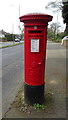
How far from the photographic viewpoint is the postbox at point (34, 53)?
9.21ft

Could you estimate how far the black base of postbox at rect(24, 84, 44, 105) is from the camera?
3048 mm

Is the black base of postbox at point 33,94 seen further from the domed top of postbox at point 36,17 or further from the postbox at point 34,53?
the domed top of postbox at point 36,17

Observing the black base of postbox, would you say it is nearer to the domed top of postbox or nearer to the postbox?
the postbox

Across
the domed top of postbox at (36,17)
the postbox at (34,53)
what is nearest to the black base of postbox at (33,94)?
the postbox at (34,53)

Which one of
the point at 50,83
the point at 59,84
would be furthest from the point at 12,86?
the point at 59,84

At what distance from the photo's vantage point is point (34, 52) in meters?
2.95

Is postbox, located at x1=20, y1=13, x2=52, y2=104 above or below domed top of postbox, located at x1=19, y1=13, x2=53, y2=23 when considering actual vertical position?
below

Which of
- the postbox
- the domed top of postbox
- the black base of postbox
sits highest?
the domed top of postbox

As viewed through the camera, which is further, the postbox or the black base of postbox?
the black base of postbox

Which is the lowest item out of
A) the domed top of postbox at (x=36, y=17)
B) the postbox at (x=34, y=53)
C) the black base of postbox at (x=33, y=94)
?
the black base of postbox at (x=33, y=94)

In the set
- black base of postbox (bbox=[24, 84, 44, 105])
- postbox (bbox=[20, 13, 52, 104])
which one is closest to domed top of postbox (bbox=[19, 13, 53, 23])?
postbox (bbox=[20, 13, 52, 104])

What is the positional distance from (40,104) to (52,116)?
47 cm

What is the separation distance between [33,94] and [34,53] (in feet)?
3.14

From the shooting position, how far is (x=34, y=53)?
116 inches
